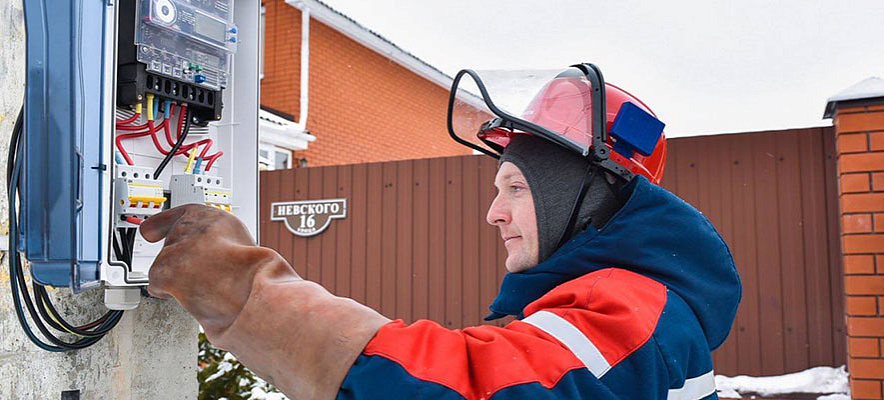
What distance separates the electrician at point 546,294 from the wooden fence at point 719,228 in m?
3.97

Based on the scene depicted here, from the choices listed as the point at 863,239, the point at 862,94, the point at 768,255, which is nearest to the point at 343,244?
the point at 768,255

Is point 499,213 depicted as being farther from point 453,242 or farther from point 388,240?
point 388,240

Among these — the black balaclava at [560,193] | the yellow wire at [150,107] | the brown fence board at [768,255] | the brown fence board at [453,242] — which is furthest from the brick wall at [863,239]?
the yellow wire at [150,107]

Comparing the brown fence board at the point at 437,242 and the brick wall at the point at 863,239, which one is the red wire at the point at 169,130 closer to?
the brick wall at the point at 863,239

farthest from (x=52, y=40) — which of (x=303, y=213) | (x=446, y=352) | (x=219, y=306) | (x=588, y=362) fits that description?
(x=303, y=213)

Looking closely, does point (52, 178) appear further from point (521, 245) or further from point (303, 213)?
point (303, 213)

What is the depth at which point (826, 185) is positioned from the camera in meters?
5.06

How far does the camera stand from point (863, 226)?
4.26 metres

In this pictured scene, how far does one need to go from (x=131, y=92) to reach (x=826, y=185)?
485cm

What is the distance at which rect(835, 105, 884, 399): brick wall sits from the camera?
13.7ft

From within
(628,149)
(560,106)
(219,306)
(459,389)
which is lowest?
(459,389)

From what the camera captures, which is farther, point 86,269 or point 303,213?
point 303,213

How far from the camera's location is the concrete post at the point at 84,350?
1.62 meters

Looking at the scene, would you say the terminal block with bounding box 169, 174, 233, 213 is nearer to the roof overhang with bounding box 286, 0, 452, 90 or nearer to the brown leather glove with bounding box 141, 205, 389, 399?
the brown leather glove with bounding box 141, 205, 389, 399
